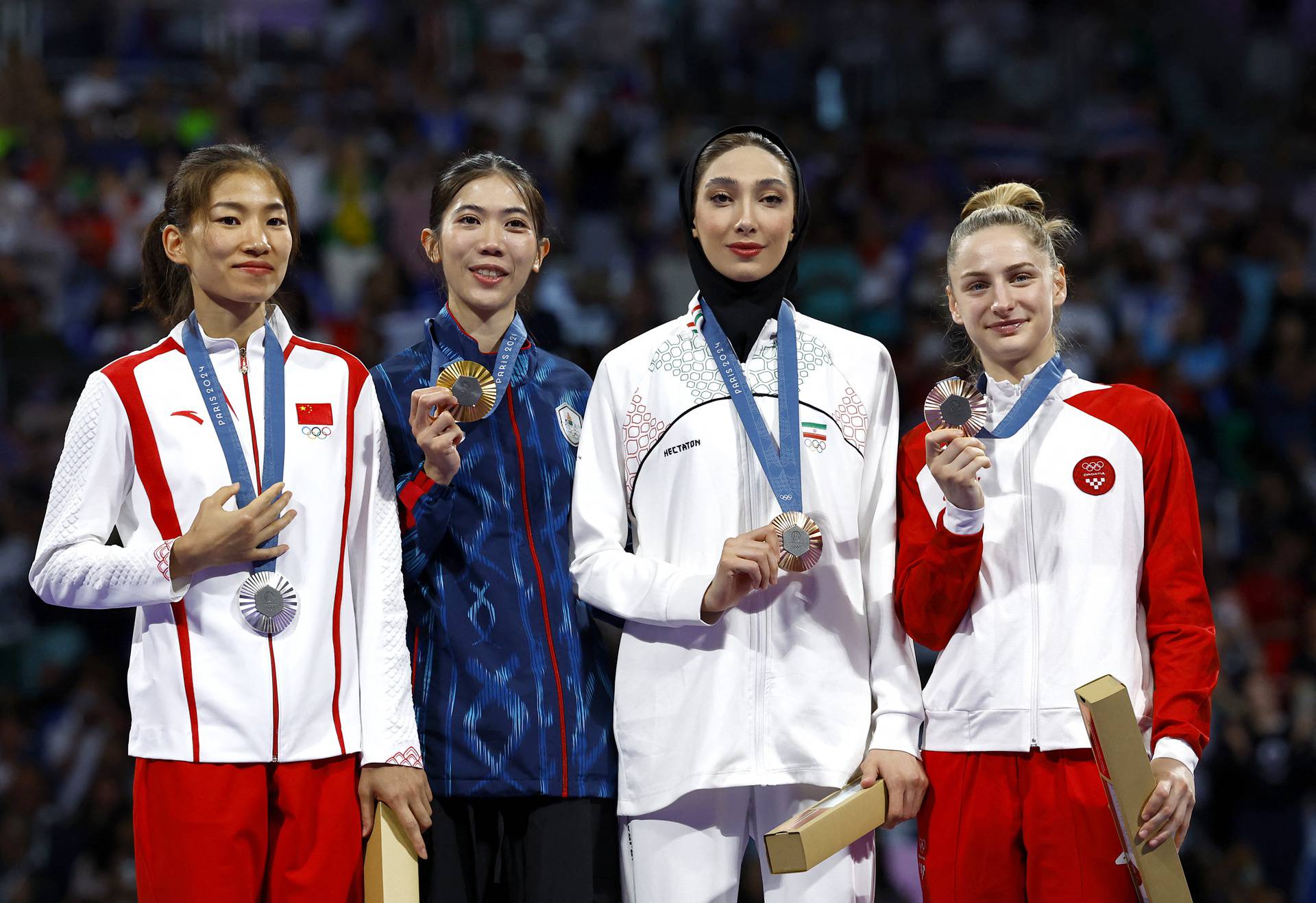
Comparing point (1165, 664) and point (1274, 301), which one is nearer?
point (1165, 664)

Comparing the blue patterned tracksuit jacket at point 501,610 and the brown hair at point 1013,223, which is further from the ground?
the brown hair at point 1013,223

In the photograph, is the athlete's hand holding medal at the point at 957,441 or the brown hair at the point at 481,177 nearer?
the athlete's hand holding medal at the point at 957,441

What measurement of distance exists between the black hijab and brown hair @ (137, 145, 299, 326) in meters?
1.01

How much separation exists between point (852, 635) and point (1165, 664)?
0.70 meters

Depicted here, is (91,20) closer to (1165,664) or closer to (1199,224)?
(1199,224)

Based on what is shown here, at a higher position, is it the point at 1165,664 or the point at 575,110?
the point at 575,110

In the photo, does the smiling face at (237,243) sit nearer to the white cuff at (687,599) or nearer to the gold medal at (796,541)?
the white cuff at (687,599)

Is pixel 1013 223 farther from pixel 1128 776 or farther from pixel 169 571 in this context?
pixel 169 571

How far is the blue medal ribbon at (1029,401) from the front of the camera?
10.9 ft

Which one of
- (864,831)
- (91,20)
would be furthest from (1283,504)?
(91,20)

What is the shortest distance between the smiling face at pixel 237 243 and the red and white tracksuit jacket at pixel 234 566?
10 cm

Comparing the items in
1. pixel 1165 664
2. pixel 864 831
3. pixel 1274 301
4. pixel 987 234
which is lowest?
pixel 864 831

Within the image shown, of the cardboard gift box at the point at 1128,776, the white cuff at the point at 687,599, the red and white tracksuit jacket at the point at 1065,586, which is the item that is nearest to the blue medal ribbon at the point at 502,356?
the white cuff at the point at 687,599

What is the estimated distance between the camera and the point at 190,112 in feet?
31.7
